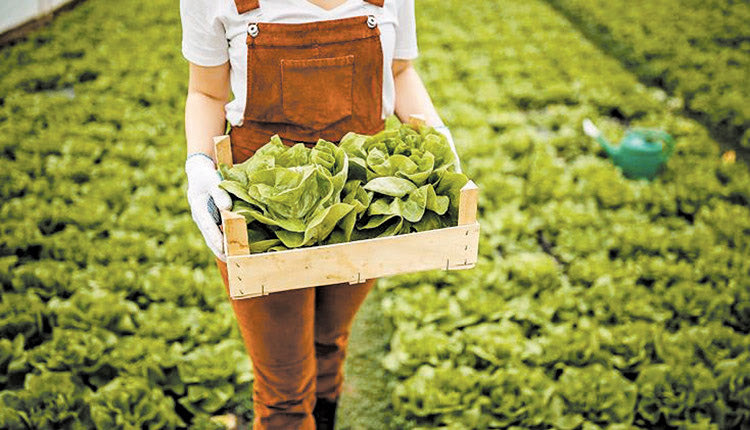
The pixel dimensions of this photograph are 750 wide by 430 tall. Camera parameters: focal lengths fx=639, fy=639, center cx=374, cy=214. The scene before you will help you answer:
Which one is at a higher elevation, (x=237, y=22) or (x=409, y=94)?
(x=237, y=22)

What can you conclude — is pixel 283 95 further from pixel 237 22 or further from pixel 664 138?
pixel 664 138

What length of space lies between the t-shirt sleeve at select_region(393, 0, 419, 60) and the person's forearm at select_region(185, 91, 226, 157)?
2.09 feet

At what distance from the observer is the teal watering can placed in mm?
4930

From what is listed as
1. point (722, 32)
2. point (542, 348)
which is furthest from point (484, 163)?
point (722, 32)

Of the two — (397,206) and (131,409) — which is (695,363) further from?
(131,409)

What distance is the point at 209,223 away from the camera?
5.61 ft

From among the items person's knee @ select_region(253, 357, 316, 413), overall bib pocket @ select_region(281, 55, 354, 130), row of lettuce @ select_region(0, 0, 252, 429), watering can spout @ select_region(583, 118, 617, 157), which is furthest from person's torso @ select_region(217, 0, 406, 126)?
watering can spout @ select_region(583, 118, 617, 157)

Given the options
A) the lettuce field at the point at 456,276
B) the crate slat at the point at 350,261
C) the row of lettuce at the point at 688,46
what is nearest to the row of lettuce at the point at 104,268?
the lettuce field at the point at 456,276

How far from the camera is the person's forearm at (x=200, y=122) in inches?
78.1

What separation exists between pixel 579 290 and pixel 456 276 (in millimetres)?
744

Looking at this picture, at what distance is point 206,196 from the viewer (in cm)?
178

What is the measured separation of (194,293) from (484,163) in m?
2.50

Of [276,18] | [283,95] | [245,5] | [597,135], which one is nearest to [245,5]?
[245,5]

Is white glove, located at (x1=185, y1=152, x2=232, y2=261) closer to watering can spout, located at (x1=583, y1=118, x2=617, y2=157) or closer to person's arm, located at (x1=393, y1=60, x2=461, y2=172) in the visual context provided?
person's arm, located at (x1=393, y1=60, x2=461, y2=172)
